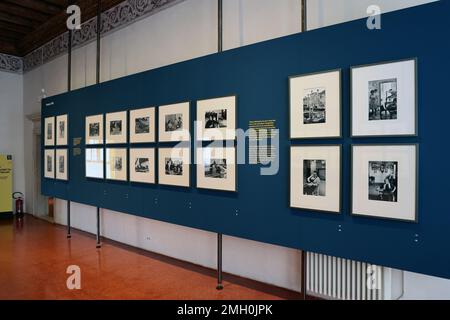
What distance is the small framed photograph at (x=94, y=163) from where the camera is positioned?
25.6 feet

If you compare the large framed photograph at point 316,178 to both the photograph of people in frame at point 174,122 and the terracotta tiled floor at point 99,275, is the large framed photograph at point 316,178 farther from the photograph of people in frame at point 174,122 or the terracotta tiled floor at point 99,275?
the photograph of people in frame at point 174,122

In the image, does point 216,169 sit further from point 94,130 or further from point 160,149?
point 94,130

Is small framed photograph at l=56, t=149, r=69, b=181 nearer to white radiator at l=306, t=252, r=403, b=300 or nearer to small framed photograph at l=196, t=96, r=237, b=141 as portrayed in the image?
small framed photograph at l=196, t=96, r=237, b=141

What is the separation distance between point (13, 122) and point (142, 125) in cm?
903

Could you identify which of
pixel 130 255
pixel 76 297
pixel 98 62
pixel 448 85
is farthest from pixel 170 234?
pixel 448 85

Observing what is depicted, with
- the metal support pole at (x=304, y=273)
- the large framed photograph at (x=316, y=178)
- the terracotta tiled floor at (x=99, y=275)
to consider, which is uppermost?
the large framed photograph at (x=316, y=178)

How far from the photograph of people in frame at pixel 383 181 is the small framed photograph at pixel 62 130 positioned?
7941mm

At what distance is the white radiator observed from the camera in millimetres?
4152

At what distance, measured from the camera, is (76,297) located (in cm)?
509

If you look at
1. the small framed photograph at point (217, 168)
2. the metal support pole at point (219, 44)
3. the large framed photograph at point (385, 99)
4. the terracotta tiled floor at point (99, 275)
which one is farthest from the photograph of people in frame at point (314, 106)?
the terracotta tiled floor at point (99, 275)

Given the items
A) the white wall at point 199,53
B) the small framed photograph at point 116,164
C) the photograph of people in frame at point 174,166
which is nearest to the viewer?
the white wall at point 199,53

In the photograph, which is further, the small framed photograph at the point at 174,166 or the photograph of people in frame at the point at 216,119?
the small framed photograph at the point at 174,166

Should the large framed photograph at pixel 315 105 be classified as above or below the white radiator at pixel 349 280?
above

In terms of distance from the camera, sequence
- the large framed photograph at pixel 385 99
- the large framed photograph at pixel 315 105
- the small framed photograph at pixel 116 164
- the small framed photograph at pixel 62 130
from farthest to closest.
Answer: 1. the small framed photograph at pixel 62 130
2. the small framed photograph at pixel 116 164
3. the large framed photograph at pixel 315 105
4. the large framed photograph at pixel 385 99
